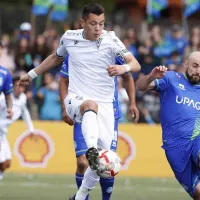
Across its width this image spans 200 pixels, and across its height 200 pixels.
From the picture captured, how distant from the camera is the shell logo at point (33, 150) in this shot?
20.0m

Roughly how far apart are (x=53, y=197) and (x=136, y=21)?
1614 centimetres

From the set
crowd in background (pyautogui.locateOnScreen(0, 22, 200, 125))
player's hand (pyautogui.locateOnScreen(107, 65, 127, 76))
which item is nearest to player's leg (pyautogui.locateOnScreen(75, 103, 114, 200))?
player's hand (pyautogui.locateOnScreen(107, 65, 127, 76))

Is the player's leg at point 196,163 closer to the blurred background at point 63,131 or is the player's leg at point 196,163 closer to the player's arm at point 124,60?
the player's arm at point 124,60

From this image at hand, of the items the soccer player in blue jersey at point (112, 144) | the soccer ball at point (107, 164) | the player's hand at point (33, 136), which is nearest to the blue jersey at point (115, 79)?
the soccer player in blue jersey at point (112, 144)

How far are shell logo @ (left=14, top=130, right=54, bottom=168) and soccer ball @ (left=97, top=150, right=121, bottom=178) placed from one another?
9610 millimetres

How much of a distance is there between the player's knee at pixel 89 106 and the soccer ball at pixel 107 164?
2.24 feet

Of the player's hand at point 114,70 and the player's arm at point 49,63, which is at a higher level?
the player's hand at point 114,70

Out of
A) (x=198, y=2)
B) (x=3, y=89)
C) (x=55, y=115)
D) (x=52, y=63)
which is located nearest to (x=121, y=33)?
(x=198, y=2)

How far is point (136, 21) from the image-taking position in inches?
1180

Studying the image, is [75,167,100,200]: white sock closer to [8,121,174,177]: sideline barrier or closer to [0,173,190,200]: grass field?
[0,173,190,200]: grass field

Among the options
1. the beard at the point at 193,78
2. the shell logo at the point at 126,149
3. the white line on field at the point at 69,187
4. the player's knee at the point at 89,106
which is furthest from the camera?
the shell logo at the point at 126,149

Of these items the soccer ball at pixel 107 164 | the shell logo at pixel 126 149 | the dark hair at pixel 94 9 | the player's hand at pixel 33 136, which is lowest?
the shell logo at pixel 126 149

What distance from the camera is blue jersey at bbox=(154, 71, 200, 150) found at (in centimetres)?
1113

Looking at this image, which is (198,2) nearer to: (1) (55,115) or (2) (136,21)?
(2) (136,21)
